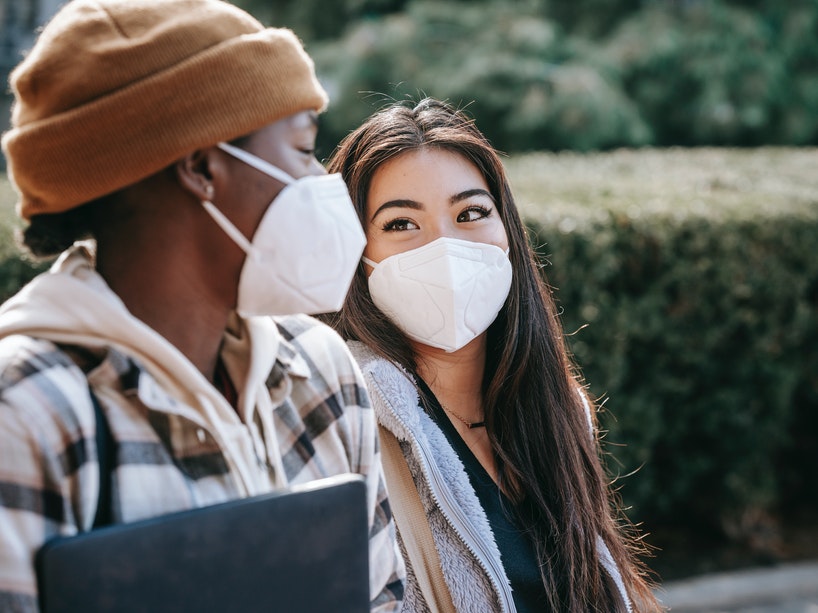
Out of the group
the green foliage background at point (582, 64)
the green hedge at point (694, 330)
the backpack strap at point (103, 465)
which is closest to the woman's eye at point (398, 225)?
the backpack strap at point (103, 465)

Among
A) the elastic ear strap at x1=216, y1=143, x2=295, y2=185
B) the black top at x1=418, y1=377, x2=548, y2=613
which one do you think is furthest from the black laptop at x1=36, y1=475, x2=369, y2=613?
the black top at x1=418, y1=377, x2=548, y2=613

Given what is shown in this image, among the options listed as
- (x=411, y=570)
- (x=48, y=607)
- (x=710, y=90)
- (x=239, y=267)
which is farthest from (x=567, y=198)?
(x=710, y=90)

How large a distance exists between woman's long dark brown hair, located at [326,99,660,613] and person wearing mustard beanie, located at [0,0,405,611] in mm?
816

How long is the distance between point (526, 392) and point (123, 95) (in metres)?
1.41

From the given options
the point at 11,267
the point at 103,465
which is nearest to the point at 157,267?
the point at 103,465

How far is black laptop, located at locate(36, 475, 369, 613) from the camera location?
1.20 meters

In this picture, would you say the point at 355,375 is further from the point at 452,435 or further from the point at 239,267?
the point at 452,435

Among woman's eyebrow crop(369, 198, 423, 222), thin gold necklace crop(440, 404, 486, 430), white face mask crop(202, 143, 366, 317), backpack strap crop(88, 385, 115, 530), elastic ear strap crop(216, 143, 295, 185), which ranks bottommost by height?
thin gold necklace crop(440, 404, 486, 430)

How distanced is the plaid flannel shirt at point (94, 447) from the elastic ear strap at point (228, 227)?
21 cm

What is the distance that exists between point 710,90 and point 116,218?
37.1 ft

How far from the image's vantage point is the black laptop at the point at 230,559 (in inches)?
47.1

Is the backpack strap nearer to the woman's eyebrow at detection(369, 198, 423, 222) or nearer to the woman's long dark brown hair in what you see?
the woman's long dark brown hair

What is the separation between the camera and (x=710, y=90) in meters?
11.8

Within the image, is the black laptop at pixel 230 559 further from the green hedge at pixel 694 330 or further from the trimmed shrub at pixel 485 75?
the trimmed shrub at pixel 485 75
